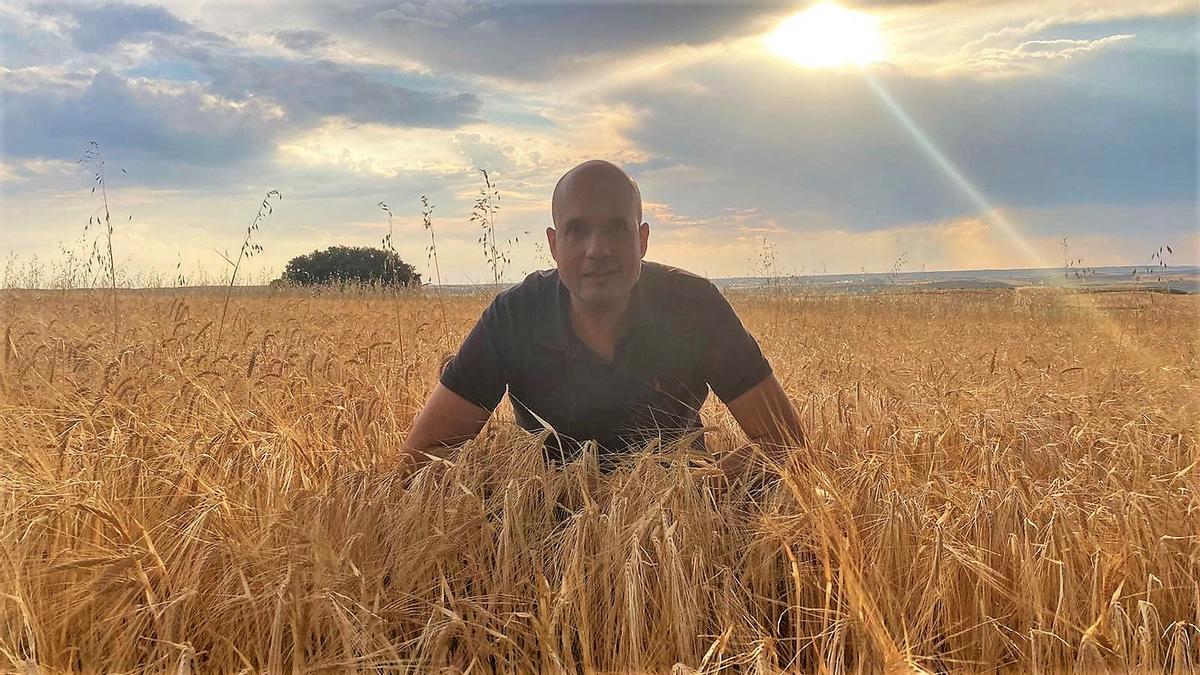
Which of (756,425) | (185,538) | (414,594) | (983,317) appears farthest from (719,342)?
(983,317)

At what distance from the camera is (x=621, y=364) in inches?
114

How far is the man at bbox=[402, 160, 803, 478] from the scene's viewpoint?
2.77 meters

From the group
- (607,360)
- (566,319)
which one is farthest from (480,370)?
(607,360)

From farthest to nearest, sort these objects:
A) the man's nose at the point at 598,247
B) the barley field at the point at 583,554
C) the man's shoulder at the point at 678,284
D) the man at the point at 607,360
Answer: the man's shoulder at the point at 678,284 → the man at the point at 607,360 → the man's nose at the point at 598,247 → the barley field at the point at 583,554

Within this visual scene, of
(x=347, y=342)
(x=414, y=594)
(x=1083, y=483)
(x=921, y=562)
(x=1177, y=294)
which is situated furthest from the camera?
(x=1177, y=294)

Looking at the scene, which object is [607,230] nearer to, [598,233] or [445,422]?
[598,233]

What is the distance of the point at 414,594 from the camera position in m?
1.88

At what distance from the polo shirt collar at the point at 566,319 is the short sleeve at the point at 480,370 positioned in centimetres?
18

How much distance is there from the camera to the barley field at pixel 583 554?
5.70 feet

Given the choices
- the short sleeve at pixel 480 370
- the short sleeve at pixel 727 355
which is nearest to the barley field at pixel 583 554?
the short sleeve at pixel 480 370

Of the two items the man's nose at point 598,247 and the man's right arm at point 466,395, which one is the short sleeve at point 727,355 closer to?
the man's nose at point 598,247

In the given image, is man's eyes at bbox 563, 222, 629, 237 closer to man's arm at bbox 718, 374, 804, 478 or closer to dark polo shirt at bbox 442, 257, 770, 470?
dark polo shirt at bbox 442, 257, 770, 470

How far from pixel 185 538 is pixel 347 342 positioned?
4193 mm

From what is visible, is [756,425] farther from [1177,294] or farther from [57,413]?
[1177,294]
